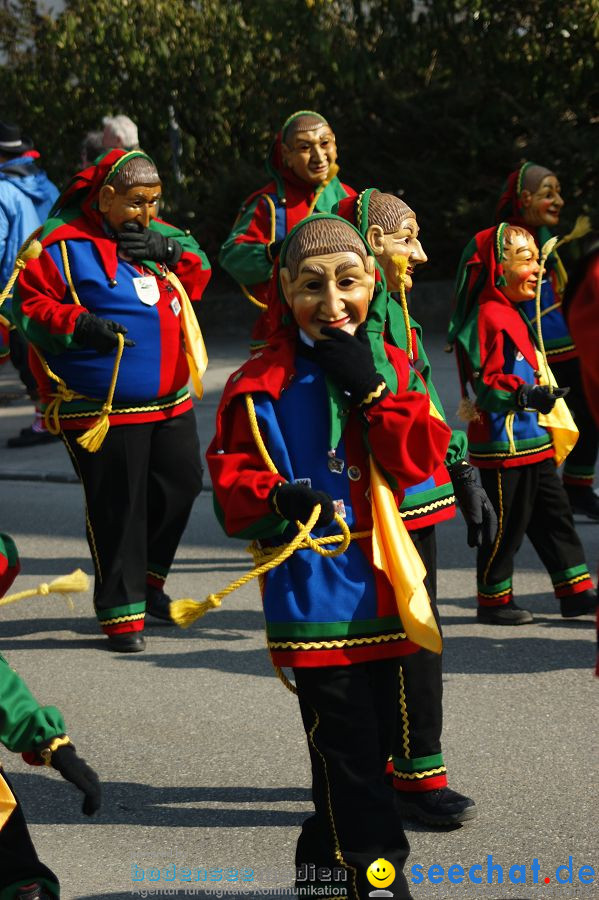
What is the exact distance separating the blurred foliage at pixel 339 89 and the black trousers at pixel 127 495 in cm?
737

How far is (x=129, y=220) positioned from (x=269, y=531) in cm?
275

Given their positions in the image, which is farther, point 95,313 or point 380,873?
point 95,313

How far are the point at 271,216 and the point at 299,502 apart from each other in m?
4.15

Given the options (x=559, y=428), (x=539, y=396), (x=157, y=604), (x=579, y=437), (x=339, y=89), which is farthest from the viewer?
(x=339, y=89)

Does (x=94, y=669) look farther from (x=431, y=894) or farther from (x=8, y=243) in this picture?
(x=8, y=243)

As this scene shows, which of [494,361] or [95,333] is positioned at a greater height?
[95,333]

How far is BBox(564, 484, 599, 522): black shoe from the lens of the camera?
805 cm

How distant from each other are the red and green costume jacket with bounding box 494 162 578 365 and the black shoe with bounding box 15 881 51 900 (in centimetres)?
433

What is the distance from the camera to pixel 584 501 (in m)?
8.09

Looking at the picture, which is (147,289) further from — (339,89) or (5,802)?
(339,89)

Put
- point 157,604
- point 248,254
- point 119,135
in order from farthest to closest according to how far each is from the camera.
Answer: point 119,135
point 248,254
point 157,604

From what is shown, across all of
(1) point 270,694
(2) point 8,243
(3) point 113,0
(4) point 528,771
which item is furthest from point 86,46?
(4) point 528,771

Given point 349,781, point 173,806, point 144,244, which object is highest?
point 144,244

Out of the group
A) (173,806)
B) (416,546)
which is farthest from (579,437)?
(173,806)
